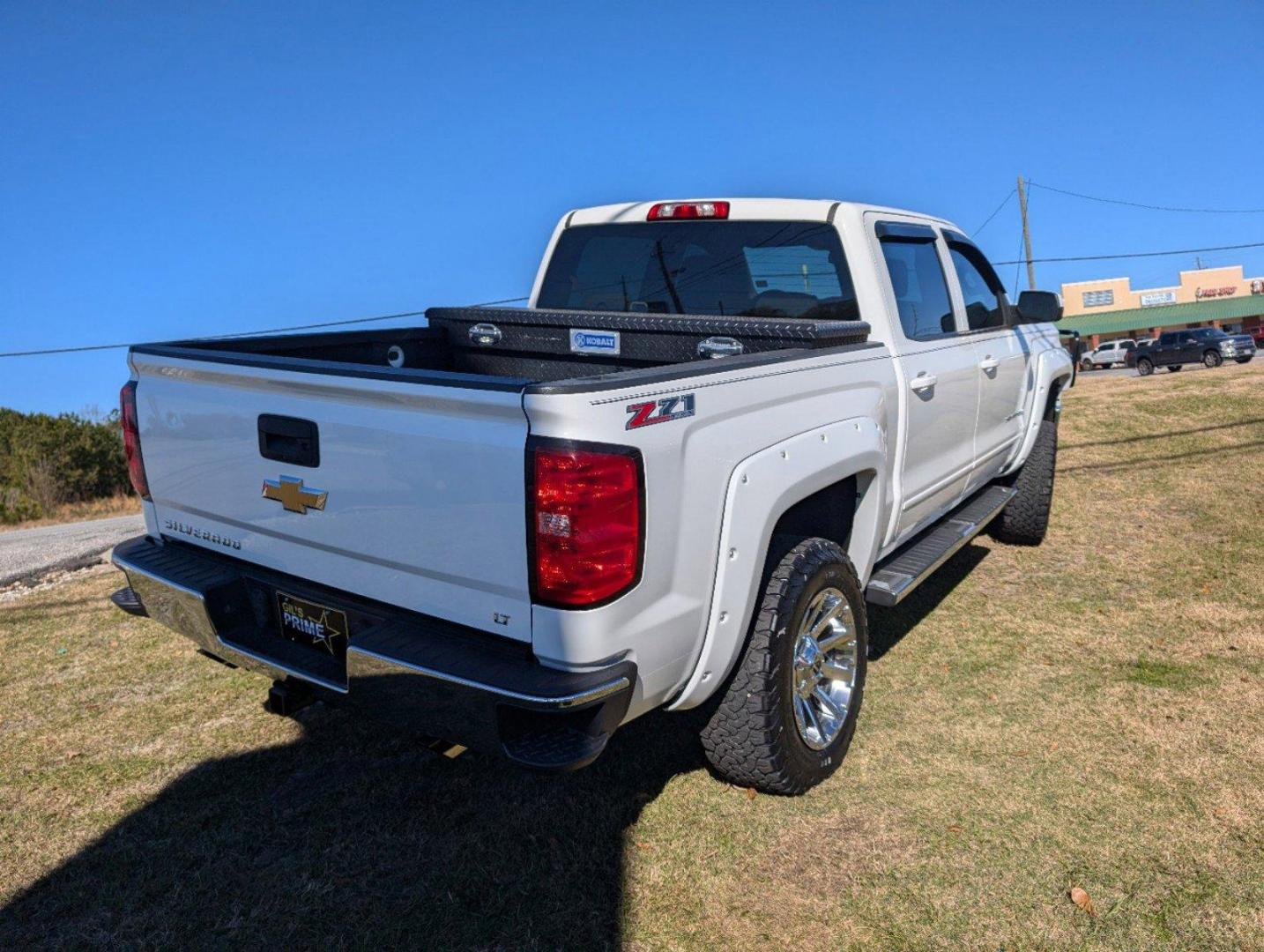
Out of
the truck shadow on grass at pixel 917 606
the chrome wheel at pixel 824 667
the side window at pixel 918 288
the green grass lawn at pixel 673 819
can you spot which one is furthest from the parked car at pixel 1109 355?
the chrome wheel at pixel 824 667

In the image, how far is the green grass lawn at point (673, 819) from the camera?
9.01 ft

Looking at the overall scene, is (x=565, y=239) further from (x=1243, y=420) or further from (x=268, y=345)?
(x=1243, y=420)

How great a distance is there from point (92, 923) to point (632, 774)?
1755 mm

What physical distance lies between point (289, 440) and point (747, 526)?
54.8 inches

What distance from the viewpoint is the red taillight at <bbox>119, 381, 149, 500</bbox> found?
3.44 metres

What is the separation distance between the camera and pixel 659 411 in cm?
250

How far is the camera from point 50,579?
23.6 ft

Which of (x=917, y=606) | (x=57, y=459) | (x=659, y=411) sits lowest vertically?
(x=57, y=459)

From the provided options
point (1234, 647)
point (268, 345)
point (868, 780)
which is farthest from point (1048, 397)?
point (268, 345)

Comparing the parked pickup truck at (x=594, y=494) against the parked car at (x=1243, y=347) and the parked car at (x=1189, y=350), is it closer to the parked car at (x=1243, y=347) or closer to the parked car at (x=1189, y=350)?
the parked car at (x=1189, y=350)

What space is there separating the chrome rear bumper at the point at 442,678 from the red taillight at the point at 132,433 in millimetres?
644

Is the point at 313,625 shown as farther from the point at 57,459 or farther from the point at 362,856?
the point at 57,459

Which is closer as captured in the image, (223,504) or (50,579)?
(223,504)

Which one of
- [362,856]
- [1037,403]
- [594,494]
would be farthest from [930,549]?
[362,856]
